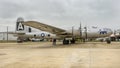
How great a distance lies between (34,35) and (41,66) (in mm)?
35471

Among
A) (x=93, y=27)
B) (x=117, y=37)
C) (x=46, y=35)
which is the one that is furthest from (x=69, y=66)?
(x=117, y=37)

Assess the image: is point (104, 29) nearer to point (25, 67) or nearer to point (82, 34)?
point (82, 34)

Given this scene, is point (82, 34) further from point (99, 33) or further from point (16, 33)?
point (16, 33)

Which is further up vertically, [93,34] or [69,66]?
[93,34]

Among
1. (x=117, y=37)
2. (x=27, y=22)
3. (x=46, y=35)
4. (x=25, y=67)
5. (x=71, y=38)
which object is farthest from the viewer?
(x=117, y=37)

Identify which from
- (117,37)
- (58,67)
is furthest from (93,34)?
(58,67)

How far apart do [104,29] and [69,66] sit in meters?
28.3

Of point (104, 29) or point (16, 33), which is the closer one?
point (104, 29)

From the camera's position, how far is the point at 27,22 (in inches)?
1010

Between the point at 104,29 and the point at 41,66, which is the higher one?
the point at 104,29

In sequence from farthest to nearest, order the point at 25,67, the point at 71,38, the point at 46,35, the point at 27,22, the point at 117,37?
the point at 117,37
the point at 46,35
the point at 71,38
the point at 27,22
the point at 25,67

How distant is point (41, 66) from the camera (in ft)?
34.1

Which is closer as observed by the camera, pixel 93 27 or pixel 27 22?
pixel 27 22

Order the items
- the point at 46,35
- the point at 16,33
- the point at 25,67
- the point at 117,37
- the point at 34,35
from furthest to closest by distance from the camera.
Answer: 1. the point at 117,37
2. the point at 16,33
3. the point at 34,35
4. the point at 46,35
5. the point at 25,67
